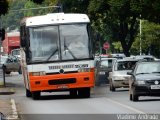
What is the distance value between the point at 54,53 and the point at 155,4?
9.89m

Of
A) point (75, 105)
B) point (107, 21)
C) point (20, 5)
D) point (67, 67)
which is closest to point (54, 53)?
point (67, 67)

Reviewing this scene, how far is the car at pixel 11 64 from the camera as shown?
70.6m

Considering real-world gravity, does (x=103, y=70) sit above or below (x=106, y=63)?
below

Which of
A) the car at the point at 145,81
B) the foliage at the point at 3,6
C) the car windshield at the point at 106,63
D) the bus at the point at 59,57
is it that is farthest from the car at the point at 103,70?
the foliage at the point at 3,6

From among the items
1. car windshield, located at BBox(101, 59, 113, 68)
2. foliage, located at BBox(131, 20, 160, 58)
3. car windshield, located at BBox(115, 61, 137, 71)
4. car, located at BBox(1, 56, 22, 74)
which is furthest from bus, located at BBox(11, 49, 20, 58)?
car windshield, located at BBox(115, 61, 137, 71)

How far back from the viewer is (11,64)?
71.9 meters

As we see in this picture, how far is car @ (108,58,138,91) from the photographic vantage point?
3853 cm

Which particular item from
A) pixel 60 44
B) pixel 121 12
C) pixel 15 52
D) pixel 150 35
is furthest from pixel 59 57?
pixel 15 52

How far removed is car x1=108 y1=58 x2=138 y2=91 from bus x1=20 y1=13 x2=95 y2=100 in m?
7.65

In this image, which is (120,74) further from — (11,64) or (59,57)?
(11,64)

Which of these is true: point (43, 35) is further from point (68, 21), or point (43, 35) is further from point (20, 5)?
point (20, 5)

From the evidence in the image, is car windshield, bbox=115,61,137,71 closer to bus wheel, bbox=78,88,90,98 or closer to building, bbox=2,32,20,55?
bus wheel, bbox=78,88,90,98

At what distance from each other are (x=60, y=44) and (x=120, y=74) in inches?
343

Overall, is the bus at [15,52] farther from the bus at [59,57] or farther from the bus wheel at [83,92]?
the bus at [59,57]
